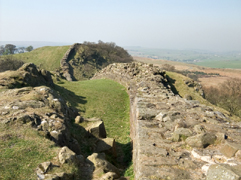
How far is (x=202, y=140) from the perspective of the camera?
17.9 ft

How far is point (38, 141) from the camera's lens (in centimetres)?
548

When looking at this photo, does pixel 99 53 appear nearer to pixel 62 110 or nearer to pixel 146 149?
pixel 62 110

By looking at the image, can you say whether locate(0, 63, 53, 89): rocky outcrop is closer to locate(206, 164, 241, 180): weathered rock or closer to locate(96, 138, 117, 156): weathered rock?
locate(96, 138, 117, 156): weathered rock

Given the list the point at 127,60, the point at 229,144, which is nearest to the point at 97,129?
the point at 229,144

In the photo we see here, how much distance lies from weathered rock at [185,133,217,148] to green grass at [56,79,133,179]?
2.42 meters

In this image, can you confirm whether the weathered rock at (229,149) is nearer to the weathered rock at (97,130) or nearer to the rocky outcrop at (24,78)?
the weathered rock at (97,130)

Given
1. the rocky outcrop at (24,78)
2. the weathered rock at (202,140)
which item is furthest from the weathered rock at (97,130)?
the rocky outcrop at (24,78)

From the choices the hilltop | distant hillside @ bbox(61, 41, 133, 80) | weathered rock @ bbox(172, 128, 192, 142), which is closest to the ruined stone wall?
distant hillside @ bbox(61, 41, 133, 80)

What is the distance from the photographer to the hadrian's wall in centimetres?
440

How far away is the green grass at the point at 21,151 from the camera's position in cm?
425

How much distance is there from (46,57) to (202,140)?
52.4 m

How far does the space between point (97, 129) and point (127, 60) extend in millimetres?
54051

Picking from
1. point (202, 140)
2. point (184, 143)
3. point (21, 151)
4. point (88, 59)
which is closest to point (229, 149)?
point (202, 140)

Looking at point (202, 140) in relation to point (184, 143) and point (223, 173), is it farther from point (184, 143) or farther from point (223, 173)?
point (223, 173)
